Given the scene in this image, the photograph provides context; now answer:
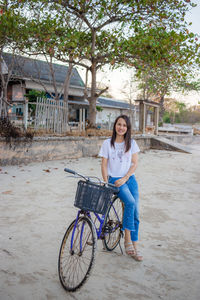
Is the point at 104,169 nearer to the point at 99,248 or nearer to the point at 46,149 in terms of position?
the point at 99,248

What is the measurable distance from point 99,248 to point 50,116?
8.46 metres

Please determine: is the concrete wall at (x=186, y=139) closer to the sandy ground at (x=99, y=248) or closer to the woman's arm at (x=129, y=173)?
the sandy ground at (x=99, y=248)

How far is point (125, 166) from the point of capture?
138 inches

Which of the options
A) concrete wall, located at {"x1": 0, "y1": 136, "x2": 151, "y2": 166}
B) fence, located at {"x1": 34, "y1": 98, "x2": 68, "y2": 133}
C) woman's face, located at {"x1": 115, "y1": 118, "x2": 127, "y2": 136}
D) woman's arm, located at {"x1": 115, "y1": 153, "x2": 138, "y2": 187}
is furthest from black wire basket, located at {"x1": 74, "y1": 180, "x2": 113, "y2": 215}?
fence, located at {"x1": 34, "y1": 98, "x2": 68, "y2": 133}

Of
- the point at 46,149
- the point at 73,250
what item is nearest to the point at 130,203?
the point at 73,250

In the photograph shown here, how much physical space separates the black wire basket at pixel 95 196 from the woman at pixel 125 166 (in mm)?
675

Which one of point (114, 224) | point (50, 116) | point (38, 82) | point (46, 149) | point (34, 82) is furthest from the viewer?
point (34, 82)

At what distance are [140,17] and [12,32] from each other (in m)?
5.68

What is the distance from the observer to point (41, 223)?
4621 millimetres

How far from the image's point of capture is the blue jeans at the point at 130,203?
10.9ft

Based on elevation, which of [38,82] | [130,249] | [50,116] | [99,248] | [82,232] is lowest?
[99,248]

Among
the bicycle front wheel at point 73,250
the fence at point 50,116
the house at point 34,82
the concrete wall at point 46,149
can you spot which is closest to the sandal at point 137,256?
the bicycle front wheel at point 73,250

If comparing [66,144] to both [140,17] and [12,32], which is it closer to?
[12,32]

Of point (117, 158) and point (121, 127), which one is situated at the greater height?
point (121, 127)
